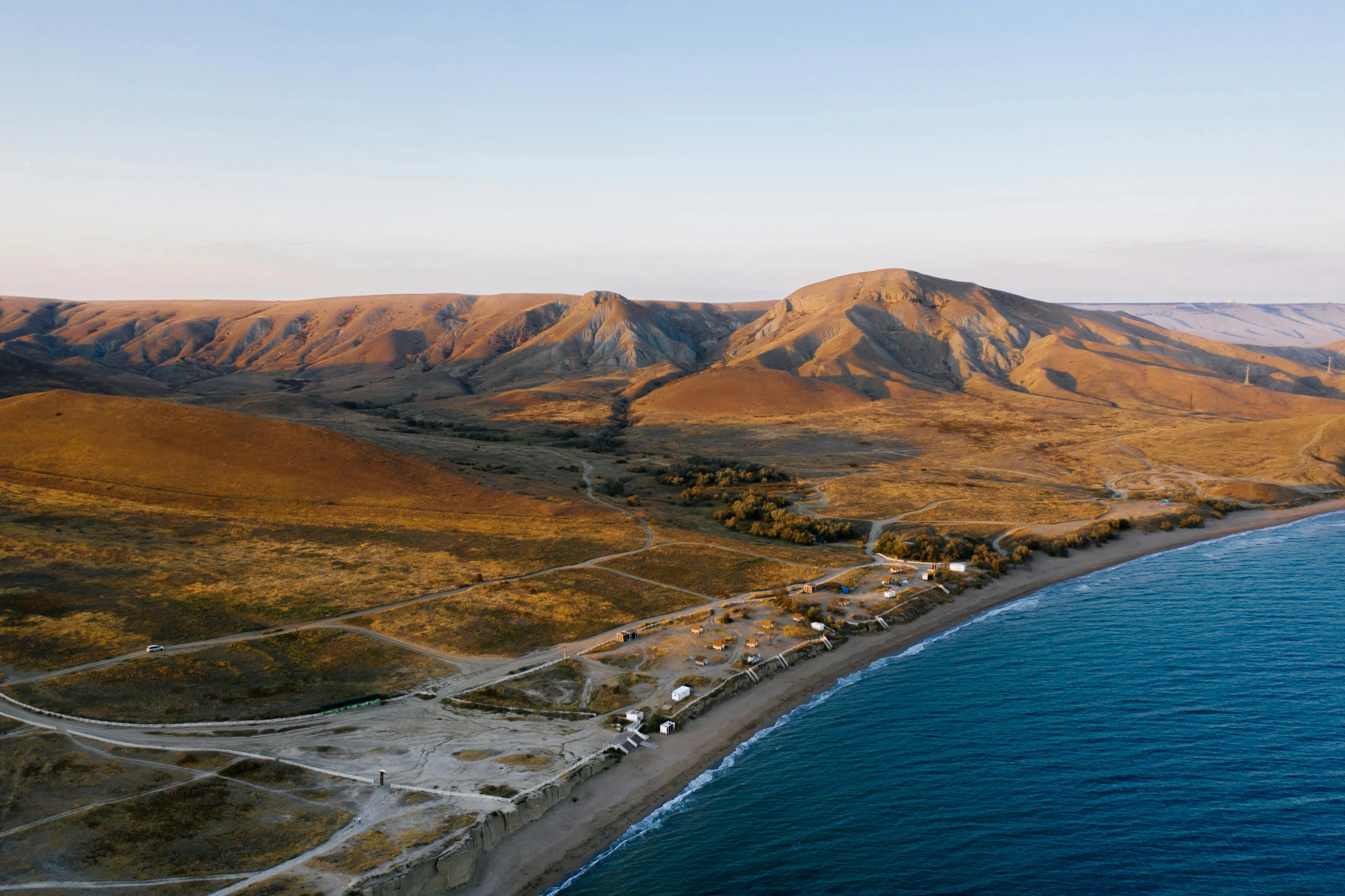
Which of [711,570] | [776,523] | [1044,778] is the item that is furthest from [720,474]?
[1044,778]

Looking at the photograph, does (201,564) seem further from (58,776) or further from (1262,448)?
(1262,448)

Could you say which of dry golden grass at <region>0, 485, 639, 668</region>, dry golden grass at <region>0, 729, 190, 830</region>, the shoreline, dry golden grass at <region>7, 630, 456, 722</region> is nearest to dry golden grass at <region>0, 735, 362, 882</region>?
dry golden grass at <region>0, 729, 190, 830</region>

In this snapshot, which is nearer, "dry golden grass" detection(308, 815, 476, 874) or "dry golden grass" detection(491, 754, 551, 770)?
"dry golden grass" detection(308, 815, 476, 874)

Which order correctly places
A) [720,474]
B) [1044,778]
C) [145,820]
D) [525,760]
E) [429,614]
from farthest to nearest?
[720,474]
[429,614]
[1044,778]
[525,760]
[145,820]

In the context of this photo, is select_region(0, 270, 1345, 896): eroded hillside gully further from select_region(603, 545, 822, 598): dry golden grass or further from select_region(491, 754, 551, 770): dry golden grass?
select_region(603, 545, 822, 598): dry golden grass

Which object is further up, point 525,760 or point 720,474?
point 720,474

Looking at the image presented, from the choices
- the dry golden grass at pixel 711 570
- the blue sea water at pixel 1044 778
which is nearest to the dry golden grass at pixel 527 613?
the dry golden grass at pixel 711 570

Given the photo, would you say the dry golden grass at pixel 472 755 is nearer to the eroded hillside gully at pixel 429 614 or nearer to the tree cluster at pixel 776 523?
the eroded hillside gully at pixel 429 614
